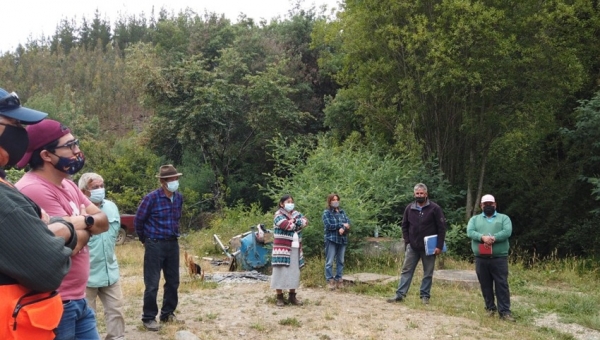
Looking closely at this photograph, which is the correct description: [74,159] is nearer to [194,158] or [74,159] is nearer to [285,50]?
[194,158]

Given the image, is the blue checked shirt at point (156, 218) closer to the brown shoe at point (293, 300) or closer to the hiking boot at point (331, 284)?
the brown shoe at point (293, 300)

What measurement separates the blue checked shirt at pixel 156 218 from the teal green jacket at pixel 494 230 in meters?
4.02

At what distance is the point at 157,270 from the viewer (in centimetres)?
671

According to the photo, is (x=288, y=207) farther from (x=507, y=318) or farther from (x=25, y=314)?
(x=25, y=314)

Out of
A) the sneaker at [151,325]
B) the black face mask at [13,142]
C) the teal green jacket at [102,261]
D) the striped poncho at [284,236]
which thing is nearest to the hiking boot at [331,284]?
the striped poncho at [284,236]

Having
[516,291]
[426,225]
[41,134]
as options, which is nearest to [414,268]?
[426,225]

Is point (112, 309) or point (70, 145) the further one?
point (112, 309)

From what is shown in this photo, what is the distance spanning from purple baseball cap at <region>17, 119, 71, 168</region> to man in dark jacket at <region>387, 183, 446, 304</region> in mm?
6513

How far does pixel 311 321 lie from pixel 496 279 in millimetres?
2564

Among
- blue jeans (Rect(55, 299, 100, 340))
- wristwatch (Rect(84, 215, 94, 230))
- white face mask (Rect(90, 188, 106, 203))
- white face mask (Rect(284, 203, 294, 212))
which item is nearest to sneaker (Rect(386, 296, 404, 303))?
white face mask (Rect(284, 203, 294, 212))

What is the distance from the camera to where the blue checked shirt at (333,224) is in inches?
395

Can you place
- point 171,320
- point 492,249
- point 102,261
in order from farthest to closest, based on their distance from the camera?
point 492,249
point 171,320
point 102,261

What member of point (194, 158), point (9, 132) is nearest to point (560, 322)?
point (9, 132)

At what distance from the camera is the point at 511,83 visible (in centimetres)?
1644
